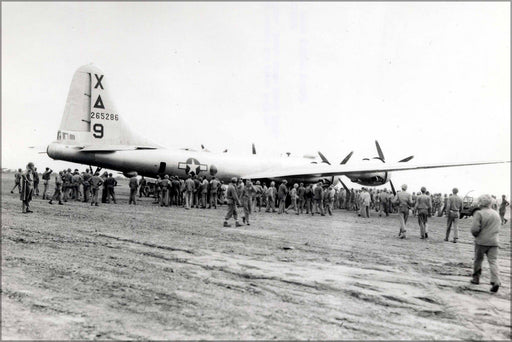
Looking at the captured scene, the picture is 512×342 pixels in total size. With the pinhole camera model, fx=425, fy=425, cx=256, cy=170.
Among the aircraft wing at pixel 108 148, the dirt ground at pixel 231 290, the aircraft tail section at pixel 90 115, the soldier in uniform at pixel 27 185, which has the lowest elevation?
the dirt ground at pixel 231 290

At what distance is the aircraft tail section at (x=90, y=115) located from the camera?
848 inches

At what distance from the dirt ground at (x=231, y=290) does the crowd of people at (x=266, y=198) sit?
46.4 inches

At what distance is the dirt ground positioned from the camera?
4652 mm

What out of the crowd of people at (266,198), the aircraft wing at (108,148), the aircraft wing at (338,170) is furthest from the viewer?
the aircraft wing at (338,170)

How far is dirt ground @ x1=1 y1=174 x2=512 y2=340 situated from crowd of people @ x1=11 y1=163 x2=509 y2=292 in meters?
1.18

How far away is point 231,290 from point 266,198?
1808cm

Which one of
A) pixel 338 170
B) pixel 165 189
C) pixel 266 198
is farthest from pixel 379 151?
pixel 165 189

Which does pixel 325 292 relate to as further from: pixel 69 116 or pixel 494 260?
pixel 69 116

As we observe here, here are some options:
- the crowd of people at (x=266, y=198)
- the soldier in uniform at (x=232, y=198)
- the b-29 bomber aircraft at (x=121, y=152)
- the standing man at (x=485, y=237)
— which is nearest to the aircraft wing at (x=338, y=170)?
the b-29 bomber aircraft at (x=121, y=152)

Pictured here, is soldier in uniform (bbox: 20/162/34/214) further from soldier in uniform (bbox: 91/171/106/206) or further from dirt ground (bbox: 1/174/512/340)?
soldier in uniform (bbox: 91/171/106/206)

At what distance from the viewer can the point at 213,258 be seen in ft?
27.7

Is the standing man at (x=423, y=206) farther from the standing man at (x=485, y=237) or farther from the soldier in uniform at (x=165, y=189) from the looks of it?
the soldier in uniform at (x=165, y=189)

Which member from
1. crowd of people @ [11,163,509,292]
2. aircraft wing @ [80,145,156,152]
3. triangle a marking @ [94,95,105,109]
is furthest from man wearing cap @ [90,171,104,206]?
triangle a marking @ [94,95,105,109]

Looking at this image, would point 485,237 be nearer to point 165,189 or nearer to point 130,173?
point 165,189
